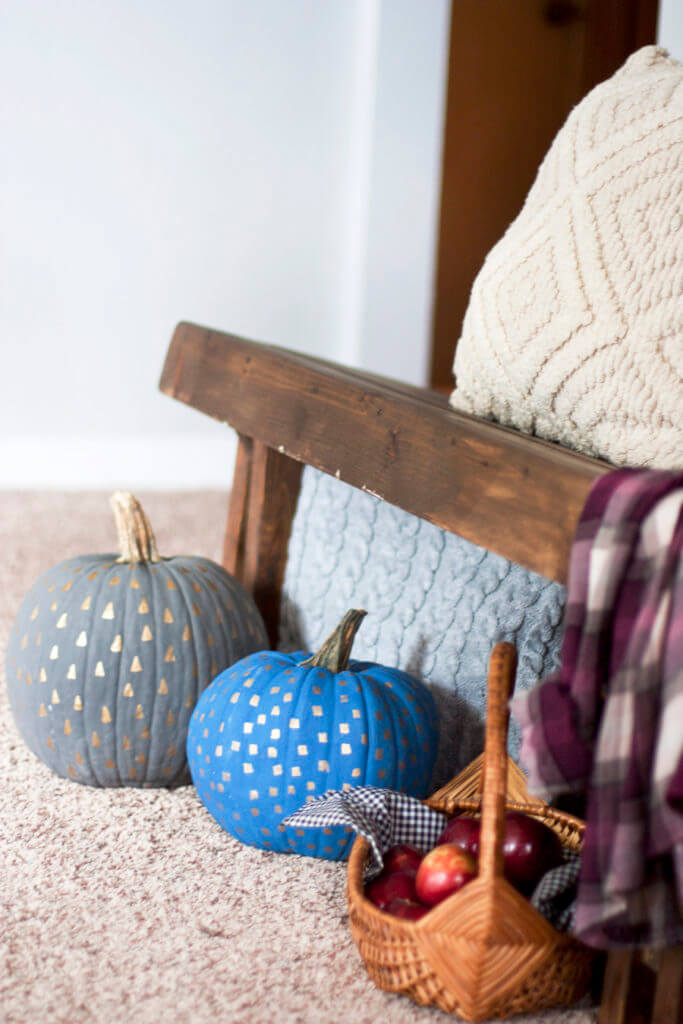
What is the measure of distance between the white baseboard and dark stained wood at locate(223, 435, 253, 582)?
154 cm

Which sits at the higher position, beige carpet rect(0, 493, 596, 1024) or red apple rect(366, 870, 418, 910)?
red apple rect(366, 870, 418, 910)

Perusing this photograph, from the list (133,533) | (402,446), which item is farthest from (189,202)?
(402,446)

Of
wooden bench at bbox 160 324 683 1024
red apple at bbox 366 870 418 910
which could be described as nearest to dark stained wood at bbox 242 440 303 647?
wooden bench at bbox 160 324 683 1024

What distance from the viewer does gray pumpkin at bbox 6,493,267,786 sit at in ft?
3.69

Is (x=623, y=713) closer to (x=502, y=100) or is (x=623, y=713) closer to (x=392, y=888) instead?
(x=392, y=888)

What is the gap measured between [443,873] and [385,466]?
41cm

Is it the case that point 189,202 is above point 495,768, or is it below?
above

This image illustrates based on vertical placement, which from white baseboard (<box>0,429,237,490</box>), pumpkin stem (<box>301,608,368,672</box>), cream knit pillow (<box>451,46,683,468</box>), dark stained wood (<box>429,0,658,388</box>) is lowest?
white baseboard (<box>0,429,237,490</box>)

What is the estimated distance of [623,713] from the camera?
69cm

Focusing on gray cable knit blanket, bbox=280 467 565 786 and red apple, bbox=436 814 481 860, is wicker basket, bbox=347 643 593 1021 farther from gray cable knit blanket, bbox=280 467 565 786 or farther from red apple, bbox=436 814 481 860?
gray cable knit blanket, bbox=280 467 565 786

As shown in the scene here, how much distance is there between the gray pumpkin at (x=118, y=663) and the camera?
1125 millimetres

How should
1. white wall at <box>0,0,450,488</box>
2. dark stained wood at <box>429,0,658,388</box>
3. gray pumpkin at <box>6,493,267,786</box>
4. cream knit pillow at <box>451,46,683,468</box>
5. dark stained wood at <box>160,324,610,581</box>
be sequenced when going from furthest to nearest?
dark stained wood at <box>429,0,658,388</box> < white wall at <box>0,0,450,488</box> < gray pumpkin at <box>6,493,267,786</box> < cream knit pillow at <box>451,46,683,468</box> < dark stained wood at <box>160,324,610,581</box>

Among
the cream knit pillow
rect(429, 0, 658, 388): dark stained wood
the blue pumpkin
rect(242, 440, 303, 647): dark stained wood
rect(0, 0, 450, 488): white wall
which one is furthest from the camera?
rect(429, 0, 658, 388): dark stained wood

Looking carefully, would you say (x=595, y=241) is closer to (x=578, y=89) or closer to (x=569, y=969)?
(x=569, y=969)
